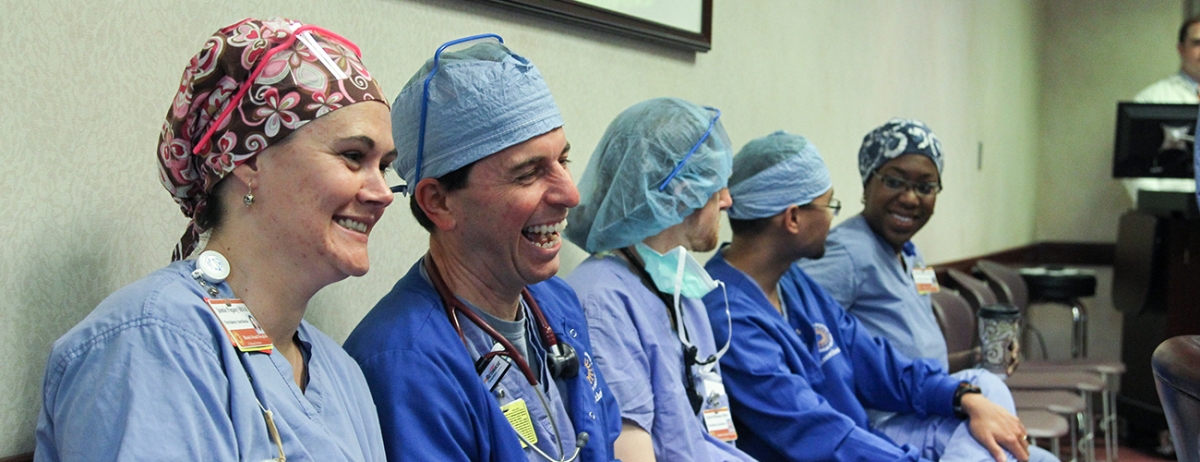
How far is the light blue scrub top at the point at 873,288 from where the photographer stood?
10.7ft

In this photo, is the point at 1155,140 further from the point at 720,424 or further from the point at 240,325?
the point at 240,325

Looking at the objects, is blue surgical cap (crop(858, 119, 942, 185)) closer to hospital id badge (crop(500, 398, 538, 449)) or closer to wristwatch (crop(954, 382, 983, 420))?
wristwatch (crop(954, 382, 983, 420))

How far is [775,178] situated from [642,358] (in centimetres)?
89

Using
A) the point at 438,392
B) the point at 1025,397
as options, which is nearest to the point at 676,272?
the point at 438,392

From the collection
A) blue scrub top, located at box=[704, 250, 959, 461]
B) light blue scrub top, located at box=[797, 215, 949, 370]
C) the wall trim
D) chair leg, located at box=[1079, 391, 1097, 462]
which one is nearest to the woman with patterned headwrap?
blue scrub top, located at box=[704, 250, 959, 461]

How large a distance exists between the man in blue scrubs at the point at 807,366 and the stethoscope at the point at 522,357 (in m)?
0.76

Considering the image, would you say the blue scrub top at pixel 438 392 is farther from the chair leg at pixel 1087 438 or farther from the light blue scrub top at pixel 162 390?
the chair leg at pixel 1087 438

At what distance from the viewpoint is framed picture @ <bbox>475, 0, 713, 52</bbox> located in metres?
2.38

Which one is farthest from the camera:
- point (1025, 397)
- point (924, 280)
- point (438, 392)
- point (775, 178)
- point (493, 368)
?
point (1025, 397)

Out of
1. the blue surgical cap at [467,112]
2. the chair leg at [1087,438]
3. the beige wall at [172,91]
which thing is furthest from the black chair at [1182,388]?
the chair leg at [1087,438]

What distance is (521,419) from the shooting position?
159cm

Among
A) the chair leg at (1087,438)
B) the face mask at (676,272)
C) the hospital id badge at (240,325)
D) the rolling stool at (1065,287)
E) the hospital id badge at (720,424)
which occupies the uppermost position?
the hospital id badge at (240,325)

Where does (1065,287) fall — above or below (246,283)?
below

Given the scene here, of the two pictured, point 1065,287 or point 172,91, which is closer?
point 172,91
